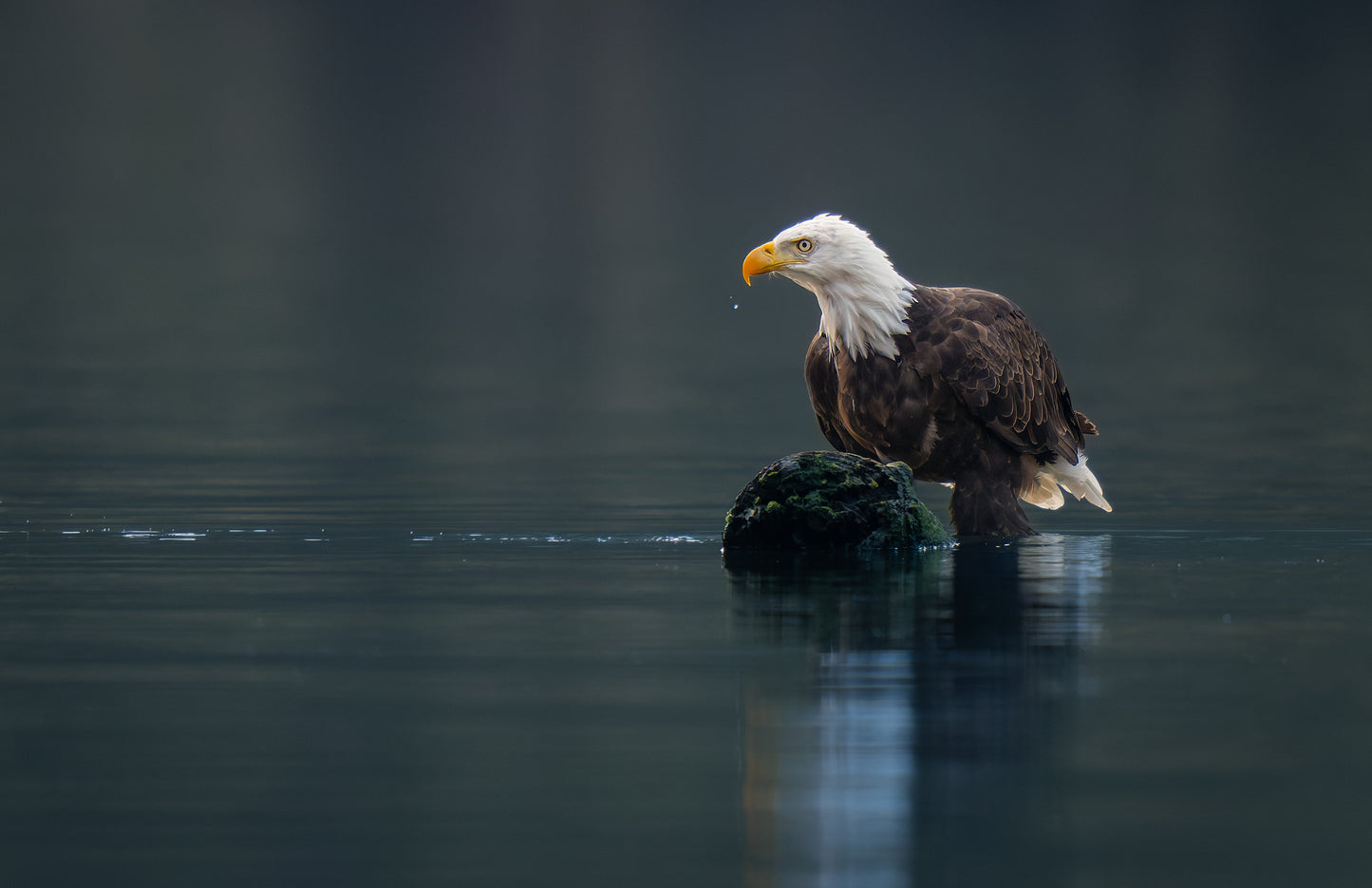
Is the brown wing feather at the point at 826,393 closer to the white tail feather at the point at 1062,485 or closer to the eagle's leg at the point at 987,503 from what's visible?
the eagle's leg at the point at 987,503

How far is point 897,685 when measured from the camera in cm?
516

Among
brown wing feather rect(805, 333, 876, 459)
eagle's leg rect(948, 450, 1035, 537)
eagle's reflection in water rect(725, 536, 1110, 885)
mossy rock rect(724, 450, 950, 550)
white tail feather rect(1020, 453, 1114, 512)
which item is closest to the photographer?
eagle's reflection in water rect(725, 536, 1110, 885)

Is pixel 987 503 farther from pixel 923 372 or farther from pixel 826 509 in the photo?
pixel 826 509

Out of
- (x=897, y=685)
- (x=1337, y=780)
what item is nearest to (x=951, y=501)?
(x=897, y=685)

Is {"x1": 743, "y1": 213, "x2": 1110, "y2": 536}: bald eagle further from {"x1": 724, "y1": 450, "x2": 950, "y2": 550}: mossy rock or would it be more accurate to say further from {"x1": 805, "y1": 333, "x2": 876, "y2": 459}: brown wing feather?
{"x1": 724, "y1": 450, "x2": 950, "y2": 550}: mossy rock

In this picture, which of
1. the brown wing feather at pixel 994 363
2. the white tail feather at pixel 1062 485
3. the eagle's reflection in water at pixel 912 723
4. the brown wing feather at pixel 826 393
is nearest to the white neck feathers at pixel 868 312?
the brown wing feather at pixel 994 363

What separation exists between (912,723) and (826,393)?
5.14m

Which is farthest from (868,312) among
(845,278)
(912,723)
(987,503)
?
(912,723)

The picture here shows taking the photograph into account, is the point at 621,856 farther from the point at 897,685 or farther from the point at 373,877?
the point at 897,685

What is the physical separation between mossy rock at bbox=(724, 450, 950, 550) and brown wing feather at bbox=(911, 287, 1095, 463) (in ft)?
2.70

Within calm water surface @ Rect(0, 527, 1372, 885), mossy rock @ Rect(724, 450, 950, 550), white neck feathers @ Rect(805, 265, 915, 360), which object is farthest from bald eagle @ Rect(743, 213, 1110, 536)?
calm water surface @ Rect(0, 527, 1372, 885)

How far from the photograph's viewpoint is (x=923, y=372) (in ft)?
30.3

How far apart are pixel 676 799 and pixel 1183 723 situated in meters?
1.46

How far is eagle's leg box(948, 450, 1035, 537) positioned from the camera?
9453 millimetres
